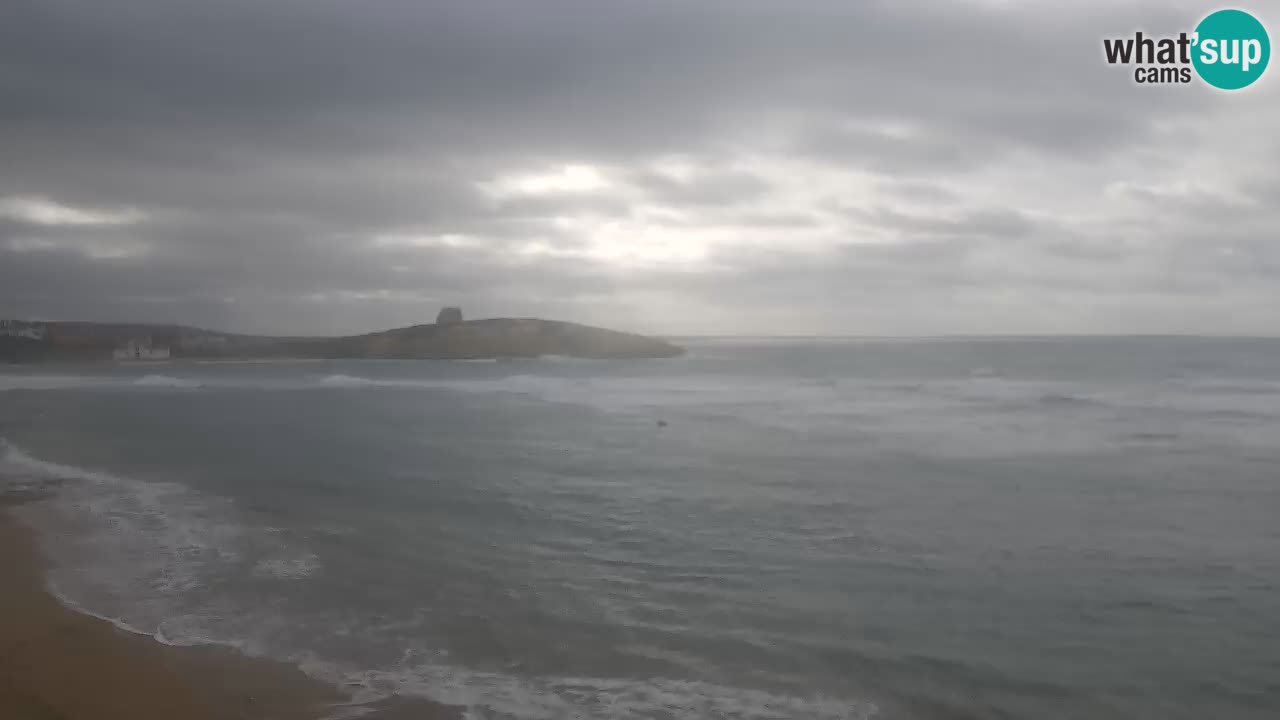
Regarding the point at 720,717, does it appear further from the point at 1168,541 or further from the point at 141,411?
the point at 141,411

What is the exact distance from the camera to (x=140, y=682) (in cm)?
714

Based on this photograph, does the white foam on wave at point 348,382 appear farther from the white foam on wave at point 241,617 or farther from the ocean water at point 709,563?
the white foam on wave at point 241,617

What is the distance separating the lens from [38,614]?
884 centimetres

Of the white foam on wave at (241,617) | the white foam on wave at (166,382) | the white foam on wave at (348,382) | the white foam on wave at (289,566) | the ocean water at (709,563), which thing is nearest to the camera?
the white foam on wave at (241,617)

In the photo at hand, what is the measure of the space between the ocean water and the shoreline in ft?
1.02

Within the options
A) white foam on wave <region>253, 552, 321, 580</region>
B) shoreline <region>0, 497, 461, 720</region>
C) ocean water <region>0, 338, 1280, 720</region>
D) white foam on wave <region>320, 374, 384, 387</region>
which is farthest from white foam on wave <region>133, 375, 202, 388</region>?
shoreline <region>0, 497, 461, 720</region>

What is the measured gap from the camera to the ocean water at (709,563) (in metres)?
7.34

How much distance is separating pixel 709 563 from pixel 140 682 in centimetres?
688

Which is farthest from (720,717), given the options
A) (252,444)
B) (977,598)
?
(252,444)

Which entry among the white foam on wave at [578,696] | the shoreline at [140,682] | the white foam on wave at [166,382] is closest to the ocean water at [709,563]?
the white foam on wave at [578,696]

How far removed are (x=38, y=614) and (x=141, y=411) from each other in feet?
109

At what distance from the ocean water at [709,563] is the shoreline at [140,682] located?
31 cm

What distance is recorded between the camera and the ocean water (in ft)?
24.1

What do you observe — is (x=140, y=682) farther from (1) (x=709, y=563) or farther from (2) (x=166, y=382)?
(2) (x=166, y=382)
